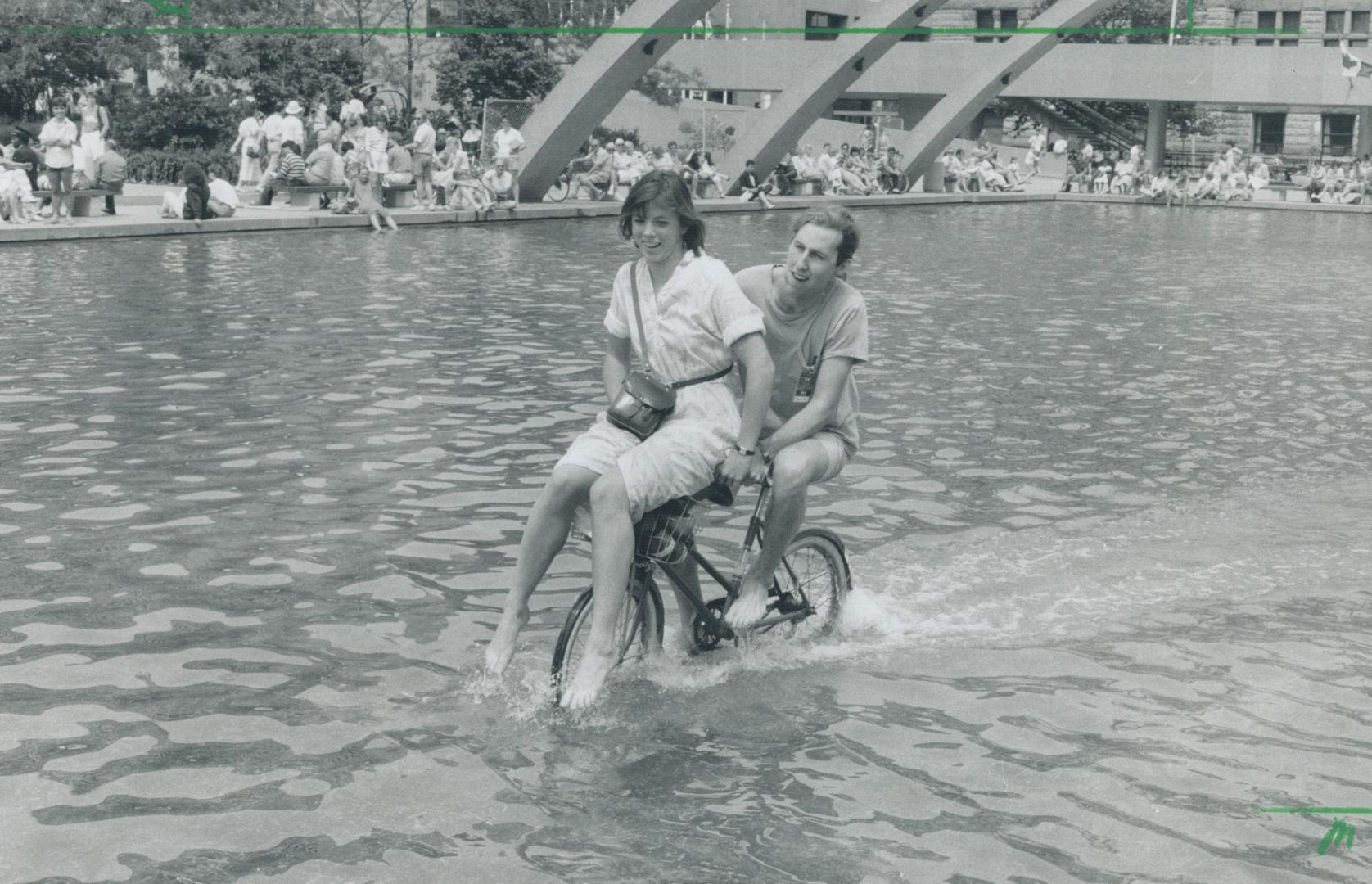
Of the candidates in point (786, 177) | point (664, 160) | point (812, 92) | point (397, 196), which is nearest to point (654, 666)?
point (397, 196)

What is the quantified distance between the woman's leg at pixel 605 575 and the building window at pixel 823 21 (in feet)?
208

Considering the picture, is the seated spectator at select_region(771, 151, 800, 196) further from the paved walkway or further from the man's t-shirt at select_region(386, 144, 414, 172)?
the man's t-shirt at select_region(386, 144, 414, 172)

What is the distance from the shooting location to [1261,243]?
1158 inches

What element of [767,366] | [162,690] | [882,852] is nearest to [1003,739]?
[882,852]

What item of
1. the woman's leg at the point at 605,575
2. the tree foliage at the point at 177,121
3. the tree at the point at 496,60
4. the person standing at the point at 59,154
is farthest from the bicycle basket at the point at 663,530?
the tree at the point at 496,60

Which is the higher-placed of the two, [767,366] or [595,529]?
[767,366]

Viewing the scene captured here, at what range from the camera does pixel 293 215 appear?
2623cm

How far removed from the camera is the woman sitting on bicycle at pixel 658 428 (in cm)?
534

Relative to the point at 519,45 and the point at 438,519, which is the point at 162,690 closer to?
the point at 438,519

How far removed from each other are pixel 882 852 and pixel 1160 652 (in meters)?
2.22

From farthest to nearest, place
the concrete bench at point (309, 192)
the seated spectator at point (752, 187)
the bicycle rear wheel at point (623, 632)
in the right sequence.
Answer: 1. the seated spectator at point (752, 187)
2. the concrete bench at point (309, 192)
3. the bicycle rear wheel at point (623, 632)

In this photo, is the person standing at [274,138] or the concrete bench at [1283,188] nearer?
the person standing at [274,138]

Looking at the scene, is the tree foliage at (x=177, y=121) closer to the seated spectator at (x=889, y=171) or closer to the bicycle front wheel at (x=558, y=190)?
the bicycle front wheel at (x=558, y=190)

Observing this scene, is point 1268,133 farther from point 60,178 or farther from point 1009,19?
point 60,178
